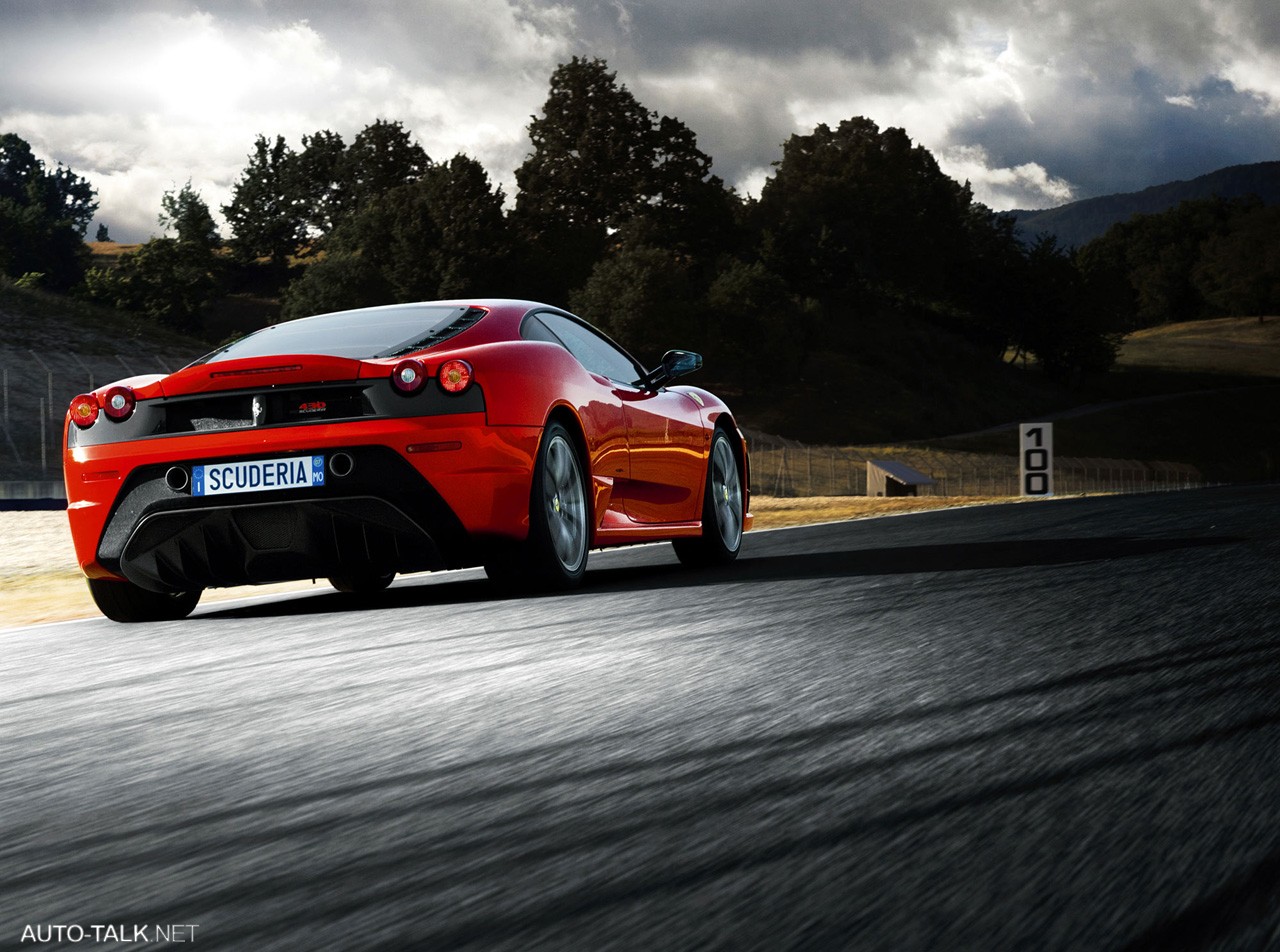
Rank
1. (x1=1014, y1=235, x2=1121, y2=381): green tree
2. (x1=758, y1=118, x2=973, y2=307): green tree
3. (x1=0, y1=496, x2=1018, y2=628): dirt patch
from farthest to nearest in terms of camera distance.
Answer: (x1=1014, y1=235, x2=1121, y2=381): green tree → (x1=758, y1=118, x2=973, y2=307): green tree → (x1=0, y1=496, x2=1018, y2=628): dirt patch

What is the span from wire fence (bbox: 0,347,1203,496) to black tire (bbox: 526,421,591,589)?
2736 cm

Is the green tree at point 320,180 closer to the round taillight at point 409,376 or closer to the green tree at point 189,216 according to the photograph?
the green tree at point 189,216

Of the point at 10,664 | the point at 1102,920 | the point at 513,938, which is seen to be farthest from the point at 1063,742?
the point at 10,664

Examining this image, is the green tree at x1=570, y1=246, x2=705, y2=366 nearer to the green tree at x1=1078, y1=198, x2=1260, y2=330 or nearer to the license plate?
the license plate

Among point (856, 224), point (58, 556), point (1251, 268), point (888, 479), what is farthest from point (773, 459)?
point (1251, 268)

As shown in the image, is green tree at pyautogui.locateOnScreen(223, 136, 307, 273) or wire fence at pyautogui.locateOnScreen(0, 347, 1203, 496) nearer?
wire fence at pyautogui.locateOnScreen(0, 347, 1203, 496)

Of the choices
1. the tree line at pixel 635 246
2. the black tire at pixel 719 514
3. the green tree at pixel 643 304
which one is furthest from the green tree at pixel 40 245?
the black tire at pixel 719 514

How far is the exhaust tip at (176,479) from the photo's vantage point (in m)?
7.53

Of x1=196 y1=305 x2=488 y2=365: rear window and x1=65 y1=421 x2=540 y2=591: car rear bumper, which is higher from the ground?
x1=196 y1=305 x2=488 y2=365: rear window

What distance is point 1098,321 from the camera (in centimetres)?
11212

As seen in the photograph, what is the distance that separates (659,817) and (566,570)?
4909 mm

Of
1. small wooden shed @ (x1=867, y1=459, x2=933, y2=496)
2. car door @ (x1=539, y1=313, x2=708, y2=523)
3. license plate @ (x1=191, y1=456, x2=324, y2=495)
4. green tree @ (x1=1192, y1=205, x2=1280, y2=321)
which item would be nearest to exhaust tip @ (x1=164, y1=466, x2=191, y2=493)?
license plate @ (x1=191, y1=456, x2=324, y2=495)

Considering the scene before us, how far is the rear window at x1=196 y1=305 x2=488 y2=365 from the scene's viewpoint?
7.93 m

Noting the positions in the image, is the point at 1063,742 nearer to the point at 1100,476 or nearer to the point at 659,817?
the point at 659,817
